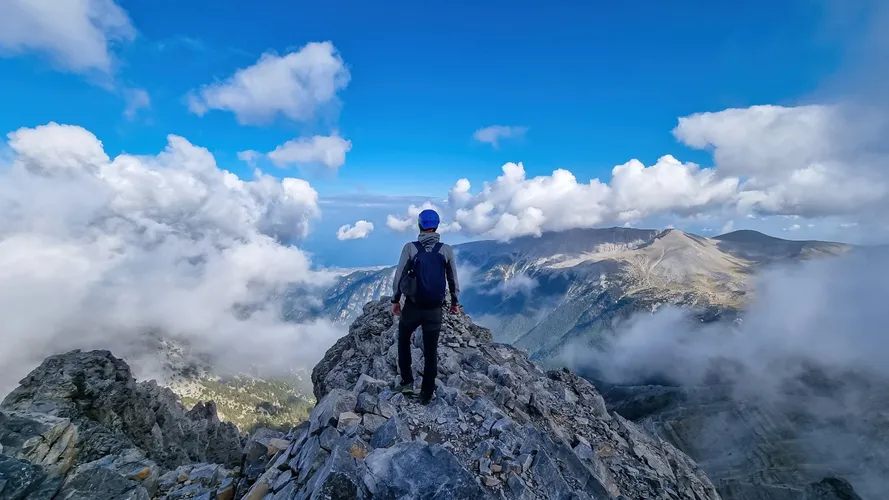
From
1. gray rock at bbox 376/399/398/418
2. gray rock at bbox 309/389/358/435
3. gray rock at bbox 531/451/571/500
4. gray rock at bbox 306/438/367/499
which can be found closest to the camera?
gray rock at bbox 306/438/367/499

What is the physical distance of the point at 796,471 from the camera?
162750mm

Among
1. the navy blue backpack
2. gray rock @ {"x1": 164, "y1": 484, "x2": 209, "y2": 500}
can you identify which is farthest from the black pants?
gray rock @ {"x1": 164, "y1": 484, "x2": 209, "y2": 500}

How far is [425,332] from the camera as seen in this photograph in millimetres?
13953

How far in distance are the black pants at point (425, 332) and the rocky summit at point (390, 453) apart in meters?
1.41

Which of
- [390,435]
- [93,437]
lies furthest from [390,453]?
[93,437]

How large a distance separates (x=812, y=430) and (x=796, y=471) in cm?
5552

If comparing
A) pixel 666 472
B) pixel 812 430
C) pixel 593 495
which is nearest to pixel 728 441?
pixel 812 430

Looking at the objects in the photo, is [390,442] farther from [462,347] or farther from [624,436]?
[624,436]

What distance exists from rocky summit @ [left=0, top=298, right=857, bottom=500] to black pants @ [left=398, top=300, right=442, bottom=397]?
1412 mm

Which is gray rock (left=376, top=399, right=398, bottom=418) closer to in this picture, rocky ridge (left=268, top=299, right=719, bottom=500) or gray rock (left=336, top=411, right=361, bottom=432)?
rocky ridge (left=268, top=299, right=719, bottom=500)

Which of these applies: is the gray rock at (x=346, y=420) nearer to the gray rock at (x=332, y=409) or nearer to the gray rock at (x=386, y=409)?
the gray rock at (x=332, y=409)

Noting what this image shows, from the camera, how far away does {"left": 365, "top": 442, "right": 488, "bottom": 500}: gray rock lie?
9.86 metres

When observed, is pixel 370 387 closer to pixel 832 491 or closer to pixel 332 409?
pixel 332 409

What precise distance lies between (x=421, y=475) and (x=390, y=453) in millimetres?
1177
